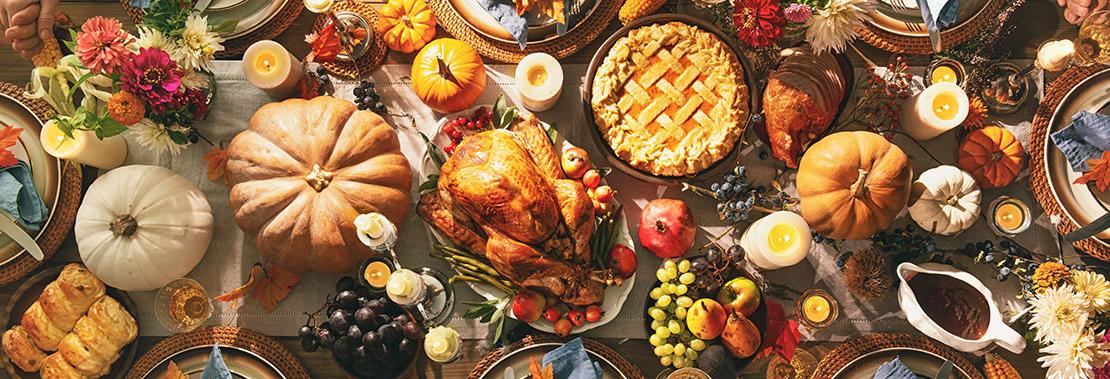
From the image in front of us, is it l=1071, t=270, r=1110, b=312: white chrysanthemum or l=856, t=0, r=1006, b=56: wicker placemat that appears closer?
l=1071, t=270, r=1110, b=312: white chrysanthemum

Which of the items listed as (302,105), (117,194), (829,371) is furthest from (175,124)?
(829,371)

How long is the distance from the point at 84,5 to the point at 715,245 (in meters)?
2.27

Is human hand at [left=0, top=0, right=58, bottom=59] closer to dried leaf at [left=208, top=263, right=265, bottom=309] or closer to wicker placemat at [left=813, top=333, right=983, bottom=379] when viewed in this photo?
dried leaf at [left=208, top=263, right=265, bottom=309]

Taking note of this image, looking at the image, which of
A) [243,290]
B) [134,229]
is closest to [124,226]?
[134,229]

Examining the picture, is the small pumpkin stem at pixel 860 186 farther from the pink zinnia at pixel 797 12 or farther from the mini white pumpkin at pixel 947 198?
the pink zinnia at pixel 797 12

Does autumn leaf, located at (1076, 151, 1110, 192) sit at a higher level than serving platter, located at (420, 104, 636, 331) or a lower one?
higher

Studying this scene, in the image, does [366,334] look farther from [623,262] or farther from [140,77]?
[140,77]

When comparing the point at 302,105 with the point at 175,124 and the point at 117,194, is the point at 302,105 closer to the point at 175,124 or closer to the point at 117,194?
the point at 175,124

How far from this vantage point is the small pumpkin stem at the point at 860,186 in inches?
74.6

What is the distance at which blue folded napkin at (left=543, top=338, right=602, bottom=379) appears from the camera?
79.2 inches

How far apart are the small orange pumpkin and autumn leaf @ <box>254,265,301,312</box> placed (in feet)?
7.12

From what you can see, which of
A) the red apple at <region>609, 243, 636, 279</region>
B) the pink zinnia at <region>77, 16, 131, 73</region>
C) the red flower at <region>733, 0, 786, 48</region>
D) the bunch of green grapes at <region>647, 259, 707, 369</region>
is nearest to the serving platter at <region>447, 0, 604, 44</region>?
the red flower at <region>733, 0, 786, 48</region>

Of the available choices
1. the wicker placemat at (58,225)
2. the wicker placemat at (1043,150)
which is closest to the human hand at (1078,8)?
the wicker placemat at (1043,150)

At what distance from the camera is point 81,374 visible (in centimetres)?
204
